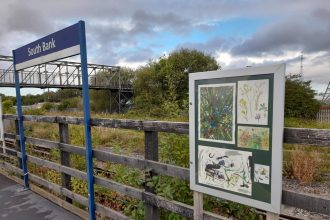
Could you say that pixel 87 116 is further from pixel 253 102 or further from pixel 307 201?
pixel 307 201

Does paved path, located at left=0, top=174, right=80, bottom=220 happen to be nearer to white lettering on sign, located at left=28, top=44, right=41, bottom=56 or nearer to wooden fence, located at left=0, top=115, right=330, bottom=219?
wooden fence, located at left=0, top=115, right=330, bottom=219

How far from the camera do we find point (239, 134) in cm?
189

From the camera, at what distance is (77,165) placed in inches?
196

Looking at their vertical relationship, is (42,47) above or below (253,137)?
above

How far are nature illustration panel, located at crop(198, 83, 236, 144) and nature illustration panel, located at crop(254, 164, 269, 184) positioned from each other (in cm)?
Answer: 23

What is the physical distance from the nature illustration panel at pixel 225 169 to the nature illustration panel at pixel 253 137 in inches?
2.4

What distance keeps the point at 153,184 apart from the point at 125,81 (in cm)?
4280

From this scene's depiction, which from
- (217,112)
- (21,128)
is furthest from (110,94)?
(217,112)

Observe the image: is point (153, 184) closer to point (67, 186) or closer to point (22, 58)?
point (67, 186)

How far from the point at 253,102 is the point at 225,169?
0.51m

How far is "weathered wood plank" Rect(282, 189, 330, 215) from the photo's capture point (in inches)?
63.8

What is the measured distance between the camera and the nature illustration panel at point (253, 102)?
1.75m

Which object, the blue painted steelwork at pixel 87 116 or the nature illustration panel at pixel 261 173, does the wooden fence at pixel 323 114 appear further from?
the nature illustration panel at pixel 261 173

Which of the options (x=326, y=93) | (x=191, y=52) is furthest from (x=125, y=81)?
(x=326, y=93)
